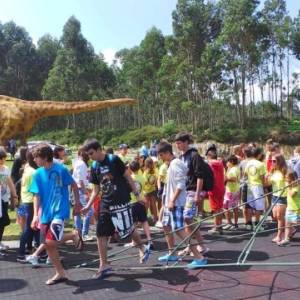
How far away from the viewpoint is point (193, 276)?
17.6ft

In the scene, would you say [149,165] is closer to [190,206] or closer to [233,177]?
[233,177]

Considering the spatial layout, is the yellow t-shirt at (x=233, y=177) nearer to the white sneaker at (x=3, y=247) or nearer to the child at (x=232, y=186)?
the child at (x=232, y=186)

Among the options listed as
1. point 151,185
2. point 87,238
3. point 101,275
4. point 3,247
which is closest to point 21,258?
point 3,247

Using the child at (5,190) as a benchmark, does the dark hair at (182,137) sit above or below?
above

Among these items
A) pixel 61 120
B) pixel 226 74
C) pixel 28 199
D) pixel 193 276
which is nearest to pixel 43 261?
pixel 28 199

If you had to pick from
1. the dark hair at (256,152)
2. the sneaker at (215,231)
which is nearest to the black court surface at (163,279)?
the sneaker at (215,231)

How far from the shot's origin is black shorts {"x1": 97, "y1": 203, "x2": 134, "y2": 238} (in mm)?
5406

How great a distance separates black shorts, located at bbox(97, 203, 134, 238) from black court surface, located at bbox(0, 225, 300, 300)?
526 millimetres

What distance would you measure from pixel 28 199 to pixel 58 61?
4520cm

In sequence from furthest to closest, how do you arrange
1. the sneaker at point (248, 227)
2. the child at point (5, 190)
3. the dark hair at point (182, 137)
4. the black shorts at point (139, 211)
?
the sneaker at point (248, 227)
the child at point (5, 190)
the black shorts at point (139, 211)
the dark hair at point (182, 137)

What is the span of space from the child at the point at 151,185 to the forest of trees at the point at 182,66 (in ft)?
95.3

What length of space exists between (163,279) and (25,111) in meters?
7.99

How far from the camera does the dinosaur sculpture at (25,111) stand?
11656 mm

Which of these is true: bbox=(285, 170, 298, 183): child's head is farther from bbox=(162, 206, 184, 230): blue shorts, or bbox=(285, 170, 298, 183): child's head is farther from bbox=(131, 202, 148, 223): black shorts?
bbox=(131, 202, 148, 223): black shorts
